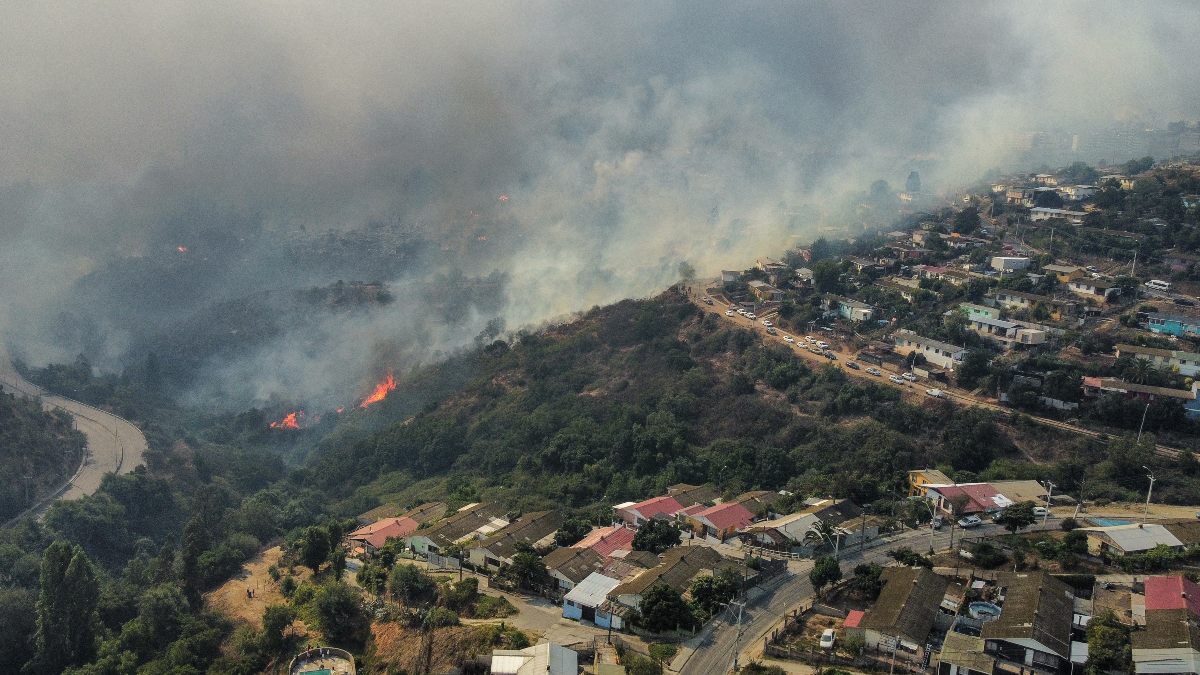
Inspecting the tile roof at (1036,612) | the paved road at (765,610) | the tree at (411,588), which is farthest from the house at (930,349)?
the tree at (411,588)

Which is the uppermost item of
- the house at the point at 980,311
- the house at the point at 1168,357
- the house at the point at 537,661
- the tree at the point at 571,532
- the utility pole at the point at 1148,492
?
the house at the point at 980,311

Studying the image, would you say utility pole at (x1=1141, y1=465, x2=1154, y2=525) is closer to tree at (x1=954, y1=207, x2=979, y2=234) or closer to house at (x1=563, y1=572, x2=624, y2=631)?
house at (x1=563, y1=572, x2=624, y2=631)

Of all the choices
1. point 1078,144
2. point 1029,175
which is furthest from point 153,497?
point 1078,144

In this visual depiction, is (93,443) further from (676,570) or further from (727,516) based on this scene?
(676,570)

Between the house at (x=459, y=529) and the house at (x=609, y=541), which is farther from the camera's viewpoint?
the house at (x=459, y=529)

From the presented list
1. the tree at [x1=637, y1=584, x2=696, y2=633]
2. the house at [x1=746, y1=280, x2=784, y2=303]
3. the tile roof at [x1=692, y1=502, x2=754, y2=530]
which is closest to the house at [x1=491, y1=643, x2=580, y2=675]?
the tree at [x1=637, y1=584, x2=696, y2=633]

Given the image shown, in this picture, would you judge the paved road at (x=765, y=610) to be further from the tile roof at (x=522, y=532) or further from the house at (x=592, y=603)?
the tile roof at (x=522, y=532)

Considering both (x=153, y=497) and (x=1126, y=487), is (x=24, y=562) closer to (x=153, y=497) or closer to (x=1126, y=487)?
(x=153, y=497)
